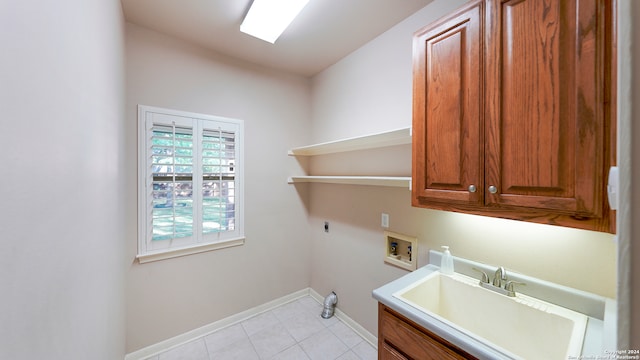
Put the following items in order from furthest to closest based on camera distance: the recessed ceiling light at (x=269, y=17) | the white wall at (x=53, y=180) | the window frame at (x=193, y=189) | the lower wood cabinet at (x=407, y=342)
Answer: the window frame at (x=193, y=189) < the recessed ceiling light at (x=269, y=17) < the lower wood cabinet at (x=407, y=342) < the white wall at (x=53, y=180)

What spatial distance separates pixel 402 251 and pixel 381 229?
0.24 metres

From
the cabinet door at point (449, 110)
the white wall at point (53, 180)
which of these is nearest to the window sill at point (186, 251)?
the white wall at point (53, 180)

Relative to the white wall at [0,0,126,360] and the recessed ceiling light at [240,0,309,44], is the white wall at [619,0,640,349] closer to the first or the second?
the white wall at [0,0,126,360]

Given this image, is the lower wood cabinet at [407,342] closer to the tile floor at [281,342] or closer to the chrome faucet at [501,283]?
the chrome faucet at [501,283]

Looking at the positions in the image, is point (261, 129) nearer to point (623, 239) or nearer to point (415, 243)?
point (415, 243)

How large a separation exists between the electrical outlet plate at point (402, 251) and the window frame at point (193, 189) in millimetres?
1410

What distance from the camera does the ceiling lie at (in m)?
1.60

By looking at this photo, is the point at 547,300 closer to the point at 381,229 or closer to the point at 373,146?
the point at 381,229

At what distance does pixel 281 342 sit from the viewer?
6.64 ft

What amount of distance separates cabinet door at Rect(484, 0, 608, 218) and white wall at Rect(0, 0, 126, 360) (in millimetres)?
1450

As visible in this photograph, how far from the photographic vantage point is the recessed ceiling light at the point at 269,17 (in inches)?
59.4

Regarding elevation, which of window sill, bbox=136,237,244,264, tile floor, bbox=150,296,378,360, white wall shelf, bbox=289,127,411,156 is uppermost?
white wall shelf, bbox=289,127,411,156

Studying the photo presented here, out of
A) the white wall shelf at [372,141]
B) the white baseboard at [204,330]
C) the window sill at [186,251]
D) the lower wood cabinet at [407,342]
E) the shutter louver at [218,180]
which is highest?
the white wall shelf at [372,141]

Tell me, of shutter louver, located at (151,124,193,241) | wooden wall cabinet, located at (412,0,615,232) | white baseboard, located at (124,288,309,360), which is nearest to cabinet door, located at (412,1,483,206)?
wooden wall cabinet, located at (412,0,615,232)
